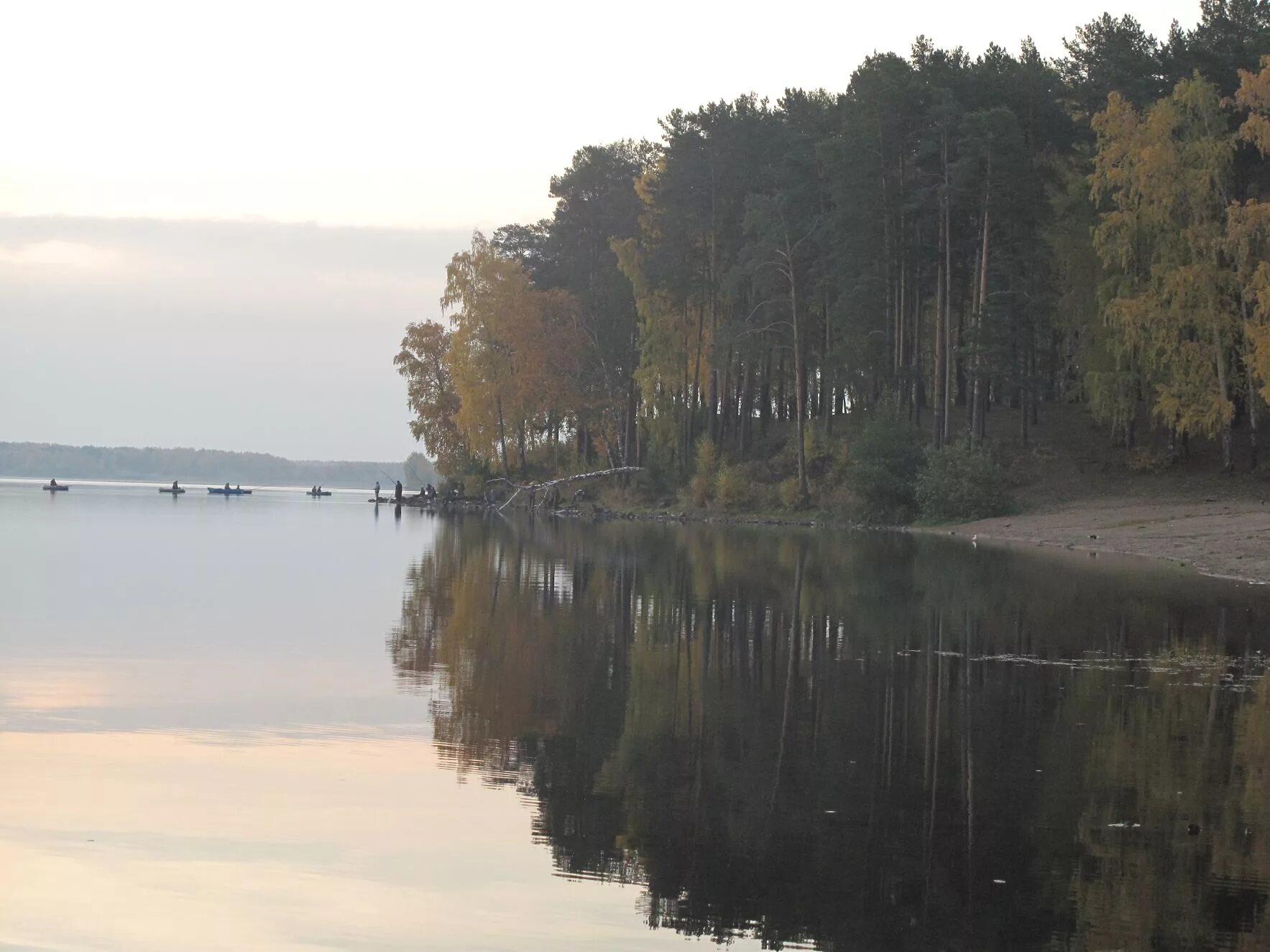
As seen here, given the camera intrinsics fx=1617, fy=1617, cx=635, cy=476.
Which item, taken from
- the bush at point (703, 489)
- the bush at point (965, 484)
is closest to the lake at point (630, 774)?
the bush at point (965, 484)

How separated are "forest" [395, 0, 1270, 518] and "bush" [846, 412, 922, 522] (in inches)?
4.1

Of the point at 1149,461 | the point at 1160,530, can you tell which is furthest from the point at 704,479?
the point at 1160,530

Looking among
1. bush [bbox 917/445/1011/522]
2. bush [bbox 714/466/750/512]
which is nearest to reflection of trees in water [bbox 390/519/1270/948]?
bush [bbox 917/445/1011/522]

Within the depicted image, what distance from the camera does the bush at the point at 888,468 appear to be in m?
55.6

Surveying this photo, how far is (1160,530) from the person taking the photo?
42594 millimetres

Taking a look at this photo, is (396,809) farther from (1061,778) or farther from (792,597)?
(792,597)

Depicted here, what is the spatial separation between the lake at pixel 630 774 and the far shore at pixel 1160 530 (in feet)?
32.6

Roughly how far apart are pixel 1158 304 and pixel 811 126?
21.7 metres

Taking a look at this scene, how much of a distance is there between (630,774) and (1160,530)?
3438cm

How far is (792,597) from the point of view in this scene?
26266 millimetres

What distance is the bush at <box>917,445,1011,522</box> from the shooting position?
173 ft

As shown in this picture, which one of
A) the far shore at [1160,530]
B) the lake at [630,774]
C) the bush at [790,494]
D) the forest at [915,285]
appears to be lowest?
the lake at [630,774]

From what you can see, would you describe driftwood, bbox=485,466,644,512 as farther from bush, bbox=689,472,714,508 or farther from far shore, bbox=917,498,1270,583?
far shore, bbox=917,498,1270,583

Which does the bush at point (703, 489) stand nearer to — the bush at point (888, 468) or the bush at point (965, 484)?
the bush at point (888, 468)
